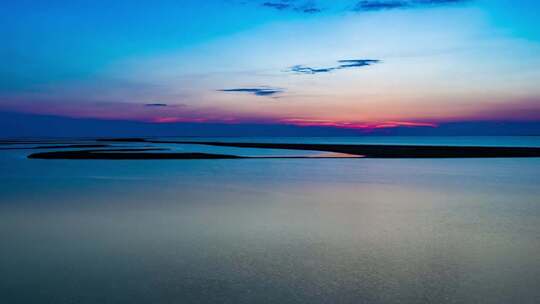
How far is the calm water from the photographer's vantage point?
20.0 ft

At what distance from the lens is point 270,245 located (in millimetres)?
8531

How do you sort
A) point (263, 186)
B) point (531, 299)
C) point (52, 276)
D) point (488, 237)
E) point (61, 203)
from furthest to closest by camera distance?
1. point (263, 186)
2. point (61, 203)
3. point (488, 237)
4. point (52, 276)
5. point (531, 299)

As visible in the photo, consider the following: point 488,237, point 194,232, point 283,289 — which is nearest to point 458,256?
point 488,237

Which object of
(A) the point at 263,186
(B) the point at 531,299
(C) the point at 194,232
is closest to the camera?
(B) the point at 531,299

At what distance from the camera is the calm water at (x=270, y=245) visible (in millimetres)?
6094

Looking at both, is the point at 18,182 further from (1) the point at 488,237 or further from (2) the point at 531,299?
(2) the point at 531,299

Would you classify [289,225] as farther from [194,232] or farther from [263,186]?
[263,186]

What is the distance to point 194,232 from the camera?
9.72 meters

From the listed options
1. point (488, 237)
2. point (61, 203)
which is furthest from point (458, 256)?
point (61, 203)

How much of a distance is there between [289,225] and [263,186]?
7.76 m

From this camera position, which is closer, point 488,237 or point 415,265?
point 415,265

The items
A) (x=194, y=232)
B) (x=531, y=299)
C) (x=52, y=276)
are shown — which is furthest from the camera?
(x=194, y=232)

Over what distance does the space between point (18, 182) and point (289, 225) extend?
13539 millimetres

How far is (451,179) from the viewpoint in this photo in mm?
20656
